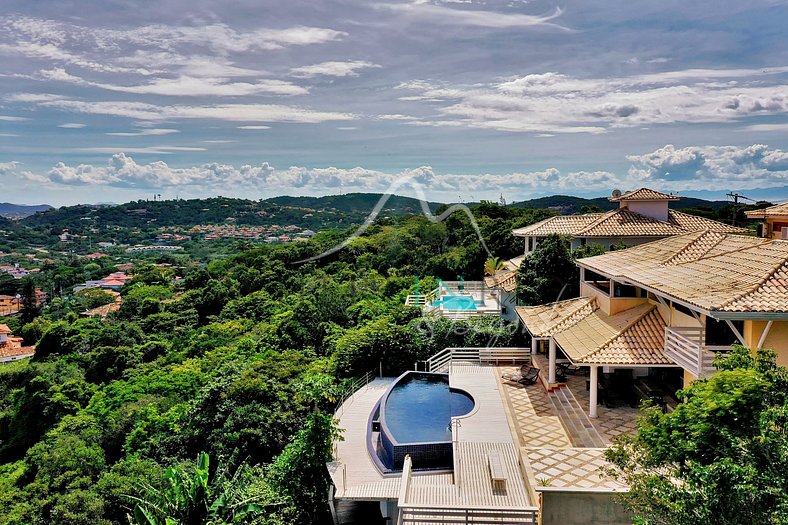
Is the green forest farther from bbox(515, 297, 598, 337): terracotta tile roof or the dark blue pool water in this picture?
bbox(515, 297, 598, 337): terracotta tile roof

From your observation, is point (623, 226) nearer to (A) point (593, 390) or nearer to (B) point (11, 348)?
(A) point (593, 390)

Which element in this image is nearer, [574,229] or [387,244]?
[574,229]

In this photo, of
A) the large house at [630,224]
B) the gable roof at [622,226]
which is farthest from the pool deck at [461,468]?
the gable roof at [622,226]

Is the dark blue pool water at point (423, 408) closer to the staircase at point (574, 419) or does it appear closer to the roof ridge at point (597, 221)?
the staircase at point (574, 419)

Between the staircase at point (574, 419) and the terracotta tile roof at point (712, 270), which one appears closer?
the terracotta tile roof at point (712, 270)

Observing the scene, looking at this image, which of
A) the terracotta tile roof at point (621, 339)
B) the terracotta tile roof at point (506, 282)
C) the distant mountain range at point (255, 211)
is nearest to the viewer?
the terracotta tile roof at point (621, 339)

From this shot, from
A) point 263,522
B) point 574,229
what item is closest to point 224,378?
point 263,522

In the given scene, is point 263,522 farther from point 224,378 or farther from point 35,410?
point 35,410
